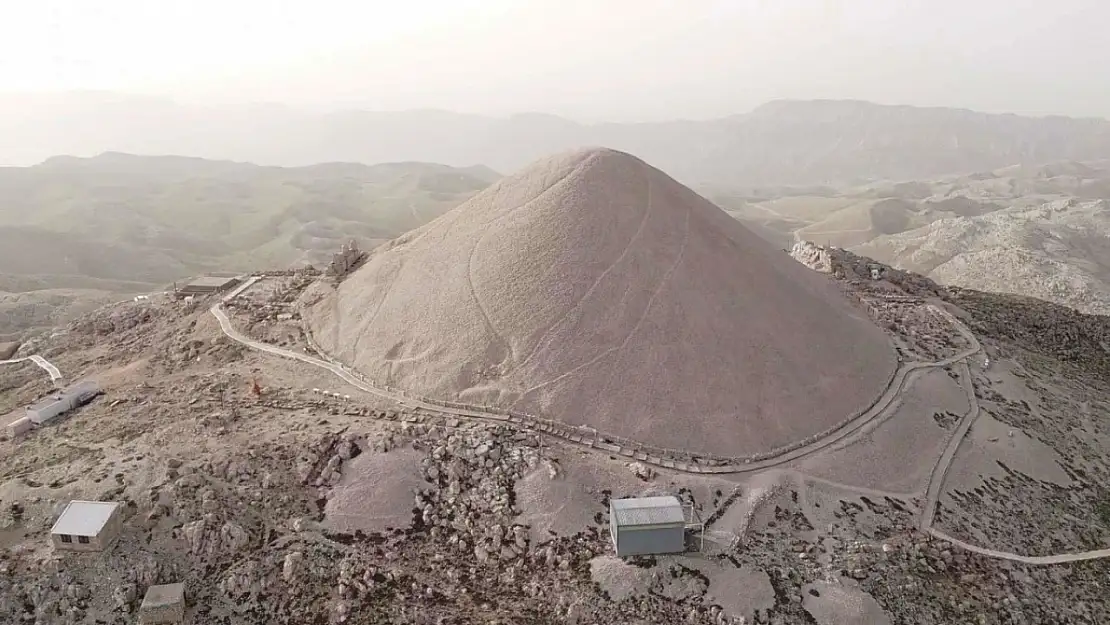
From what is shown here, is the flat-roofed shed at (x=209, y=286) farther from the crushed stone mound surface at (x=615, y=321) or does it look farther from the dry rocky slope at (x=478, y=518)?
the dry rocky slope at (x=478, y=518)

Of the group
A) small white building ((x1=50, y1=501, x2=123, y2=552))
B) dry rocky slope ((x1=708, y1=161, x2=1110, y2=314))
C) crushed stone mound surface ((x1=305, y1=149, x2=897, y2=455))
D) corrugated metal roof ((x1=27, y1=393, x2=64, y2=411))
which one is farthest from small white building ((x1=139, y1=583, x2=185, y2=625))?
→ dry rocky slope ((x1=708, y1=161, x2=1110, y2=314))

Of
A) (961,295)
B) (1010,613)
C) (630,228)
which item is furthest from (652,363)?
(961,295)

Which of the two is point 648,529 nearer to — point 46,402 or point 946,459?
point 946,459

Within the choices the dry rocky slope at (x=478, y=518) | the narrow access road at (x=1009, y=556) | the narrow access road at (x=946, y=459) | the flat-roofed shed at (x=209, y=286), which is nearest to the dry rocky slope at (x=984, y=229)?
the narrow access road at (x=946, y=459)

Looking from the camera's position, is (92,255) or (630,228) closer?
(630,228)

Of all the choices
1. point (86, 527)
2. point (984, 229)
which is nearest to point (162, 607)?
point (86, 527)

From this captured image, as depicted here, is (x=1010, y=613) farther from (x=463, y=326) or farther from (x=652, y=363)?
(x=463, y=326)
